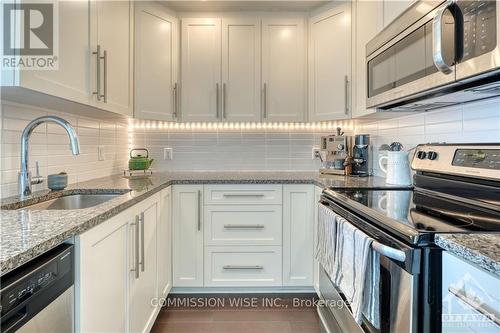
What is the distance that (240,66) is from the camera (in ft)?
8.87

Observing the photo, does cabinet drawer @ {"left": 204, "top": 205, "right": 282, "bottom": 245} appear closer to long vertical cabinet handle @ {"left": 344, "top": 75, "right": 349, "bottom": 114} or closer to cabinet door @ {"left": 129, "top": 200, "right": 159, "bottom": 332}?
cabinet door @ {"left": 129, "top": 200, "right": 159, "bottom": 332}

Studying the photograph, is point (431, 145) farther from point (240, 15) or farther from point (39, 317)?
point (240, 15)

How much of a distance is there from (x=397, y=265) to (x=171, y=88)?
7.36 feet

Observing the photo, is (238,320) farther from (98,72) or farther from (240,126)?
(98,72)

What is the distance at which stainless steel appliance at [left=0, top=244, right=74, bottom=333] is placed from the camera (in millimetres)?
656

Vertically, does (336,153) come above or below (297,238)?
above

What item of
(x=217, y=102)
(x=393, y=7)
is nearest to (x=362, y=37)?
(x=393, y=7)

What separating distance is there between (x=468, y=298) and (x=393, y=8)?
153cm

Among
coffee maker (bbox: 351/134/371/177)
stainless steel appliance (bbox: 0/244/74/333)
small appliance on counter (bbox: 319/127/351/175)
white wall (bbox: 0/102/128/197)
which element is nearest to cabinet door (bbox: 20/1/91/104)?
white wall (bbox: 0/102/128/197)

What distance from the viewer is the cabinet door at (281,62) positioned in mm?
2709

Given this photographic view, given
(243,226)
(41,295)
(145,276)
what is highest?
(41,295)

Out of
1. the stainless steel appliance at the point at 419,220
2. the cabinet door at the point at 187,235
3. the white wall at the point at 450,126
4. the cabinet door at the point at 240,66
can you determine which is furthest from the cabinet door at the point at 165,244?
the white wall at the point at 450,126

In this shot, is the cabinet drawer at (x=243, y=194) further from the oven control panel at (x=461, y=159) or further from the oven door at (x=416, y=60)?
the oven control panel at (x=461, y=159)

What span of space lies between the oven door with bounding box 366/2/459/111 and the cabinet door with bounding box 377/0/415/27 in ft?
0.42
